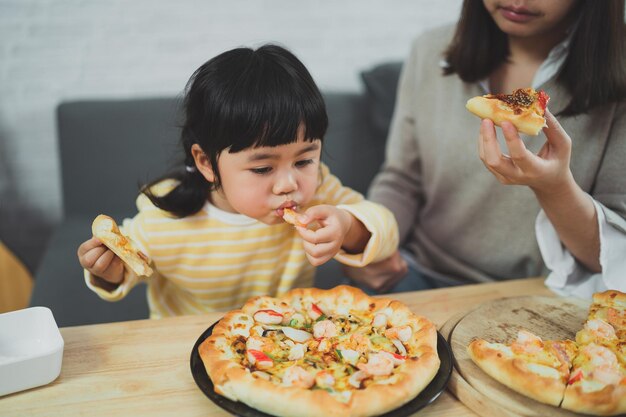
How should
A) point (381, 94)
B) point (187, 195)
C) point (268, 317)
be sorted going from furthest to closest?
point (381, 94) → point (187, 195) → point (268, 317)

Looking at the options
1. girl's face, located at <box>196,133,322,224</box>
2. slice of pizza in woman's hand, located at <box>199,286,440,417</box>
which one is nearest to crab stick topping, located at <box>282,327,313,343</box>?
slice of pizza in woman's hand, located at <box>199,286,440,417</box>

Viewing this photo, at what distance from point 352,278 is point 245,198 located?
0.61m

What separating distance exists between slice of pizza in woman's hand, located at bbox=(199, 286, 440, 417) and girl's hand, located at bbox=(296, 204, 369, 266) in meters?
0.08

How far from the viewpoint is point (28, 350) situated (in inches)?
41.9

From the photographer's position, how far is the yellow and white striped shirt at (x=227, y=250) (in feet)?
4.44

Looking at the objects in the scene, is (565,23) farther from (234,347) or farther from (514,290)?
(234,347)

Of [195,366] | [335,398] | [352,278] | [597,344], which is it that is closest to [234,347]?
[195,366]

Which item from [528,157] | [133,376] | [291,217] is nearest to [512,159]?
[528,157]

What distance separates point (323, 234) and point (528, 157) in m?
0.40

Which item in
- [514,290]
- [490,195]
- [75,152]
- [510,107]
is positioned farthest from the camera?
[75,152]

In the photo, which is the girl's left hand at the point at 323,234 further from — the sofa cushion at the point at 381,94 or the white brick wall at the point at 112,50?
the white brick wall at the point at 112,50

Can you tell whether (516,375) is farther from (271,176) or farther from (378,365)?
(271,176)

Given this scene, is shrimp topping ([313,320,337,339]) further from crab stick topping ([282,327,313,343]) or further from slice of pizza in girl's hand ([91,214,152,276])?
slice of pizza in girl's hand ([91,214,152,276])

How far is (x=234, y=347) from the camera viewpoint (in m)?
1.02
